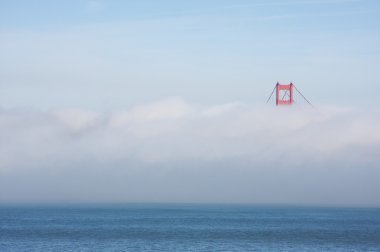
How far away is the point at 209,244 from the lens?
228 feet

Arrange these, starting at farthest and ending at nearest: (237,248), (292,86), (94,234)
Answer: (94,234), (237,248), (292,86)

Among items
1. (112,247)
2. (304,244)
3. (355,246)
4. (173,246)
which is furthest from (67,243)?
(355,246)

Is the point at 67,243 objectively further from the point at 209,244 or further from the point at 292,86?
the point at 292,86

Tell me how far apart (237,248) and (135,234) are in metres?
22.5

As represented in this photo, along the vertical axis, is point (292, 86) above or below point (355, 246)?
above

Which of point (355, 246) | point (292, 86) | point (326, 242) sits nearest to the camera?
point (292, 86)

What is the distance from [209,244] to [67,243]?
15.7 meters

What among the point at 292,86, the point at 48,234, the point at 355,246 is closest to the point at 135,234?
the point at 48,234

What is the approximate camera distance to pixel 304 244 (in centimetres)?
7150

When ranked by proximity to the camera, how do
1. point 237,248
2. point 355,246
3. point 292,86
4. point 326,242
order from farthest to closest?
point 326,242
point 355,246
point 237,248
point 292,86

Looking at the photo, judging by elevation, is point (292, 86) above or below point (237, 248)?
→ above

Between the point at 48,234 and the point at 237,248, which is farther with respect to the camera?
the point at 48,234

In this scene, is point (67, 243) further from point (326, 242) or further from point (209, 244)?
point (326, 242)

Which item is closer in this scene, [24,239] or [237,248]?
[237,248]
